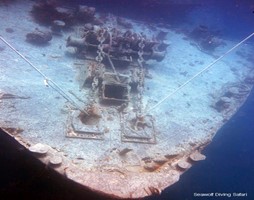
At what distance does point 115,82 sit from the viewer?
5328 millimetres

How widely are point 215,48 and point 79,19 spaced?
4.20 m

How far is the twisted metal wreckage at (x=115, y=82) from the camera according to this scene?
Answer: 15.4 ft

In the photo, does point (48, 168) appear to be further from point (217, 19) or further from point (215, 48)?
point (217, 19)

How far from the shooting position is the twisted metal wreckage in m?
4.68

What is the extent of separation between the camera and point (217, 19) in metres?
12.0

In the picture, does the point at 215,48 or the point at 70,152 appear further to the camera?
the point at 215,48

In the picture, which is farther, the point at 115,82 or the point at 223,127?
the point at 223,127

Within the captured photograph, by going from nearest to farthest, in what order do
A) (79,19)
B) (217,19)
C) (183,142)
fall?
(183,142)
(79,19)
(217,19)

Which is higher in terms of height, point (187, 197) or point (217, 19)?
point (217, 19)

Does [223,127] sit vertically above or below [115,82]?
below

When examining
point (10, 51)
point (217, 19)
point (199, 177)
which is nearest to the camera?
point (10, 51)

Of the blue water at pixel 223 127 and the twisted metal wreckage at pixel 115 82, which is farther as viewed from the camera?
the blue water at pixel 223 127

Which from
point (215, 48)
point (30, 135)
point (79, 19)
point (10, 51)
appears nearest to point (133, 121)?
point (30, 135)

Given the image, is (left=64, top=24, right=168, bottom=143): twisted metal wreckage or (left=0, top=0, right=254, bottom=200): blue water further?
(left=0, top=0, right=254, bottom=200): blue water
